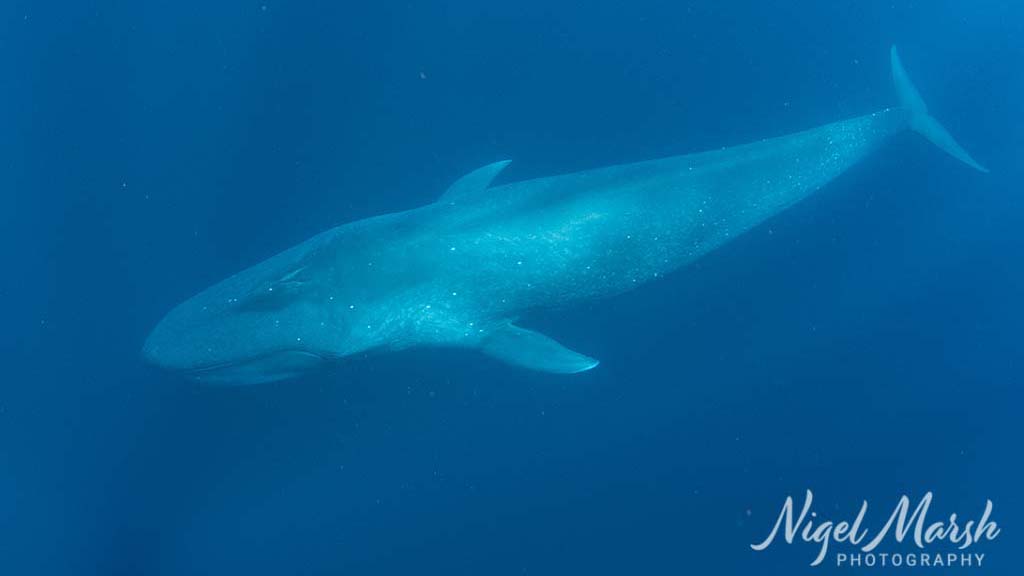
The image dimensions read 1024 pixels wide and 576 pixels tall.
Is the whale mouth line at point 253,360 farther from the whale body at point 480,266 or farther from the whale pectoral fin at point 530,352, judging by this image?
the whale pectoral fin at point 530,352

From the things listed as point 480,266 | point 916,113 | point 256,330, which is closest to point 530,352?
point 480,266

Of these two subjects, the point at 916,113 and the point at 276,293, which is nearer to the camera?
the point at 276,293

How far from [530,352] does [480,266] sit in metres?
1.03

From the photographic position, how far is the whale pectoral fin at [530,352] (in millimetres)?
7359

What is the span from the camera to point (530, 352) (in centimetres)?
752

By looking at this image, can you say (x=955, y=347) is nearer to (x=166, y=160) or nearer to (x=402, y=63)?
(x=402, y=63)

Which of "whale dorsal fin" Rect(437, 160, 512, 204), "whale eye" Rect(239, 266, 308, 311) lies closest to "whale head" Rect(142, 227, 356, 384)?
"whale eye" Rect(239, 266, 308, 311)

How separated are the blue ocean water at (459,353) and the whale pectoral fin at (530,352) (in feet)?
7.56

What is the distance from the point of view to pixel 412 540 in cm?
923

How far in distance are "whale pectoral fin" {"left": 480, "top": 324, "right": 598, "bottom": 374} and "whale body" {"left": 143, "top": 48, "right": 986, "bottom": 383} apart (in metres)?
0.01

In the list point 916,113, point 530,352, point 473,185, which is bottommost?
point 530,352

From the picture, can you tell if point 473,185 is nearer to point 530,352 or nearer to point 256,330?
point 530,352

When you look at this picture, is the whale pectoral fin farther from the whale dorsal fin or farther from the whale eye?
the whale eye

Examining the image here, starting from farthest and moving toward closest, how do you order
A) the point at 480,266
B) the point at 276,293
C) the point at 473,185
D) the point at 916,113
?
the point at 916,113, the point at 473,185, the point at 480,266, the point at 276,293
